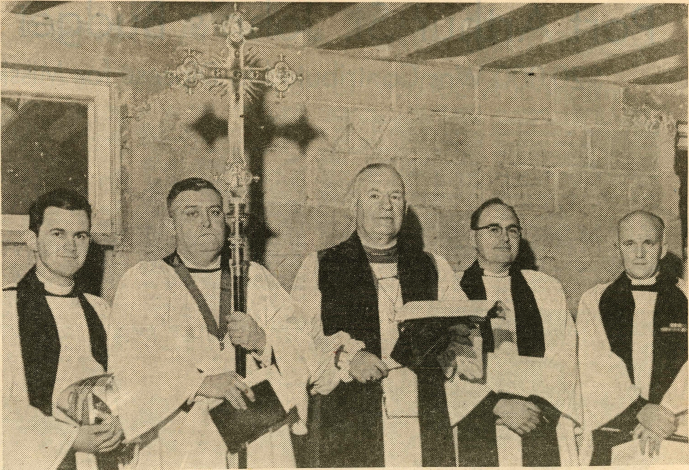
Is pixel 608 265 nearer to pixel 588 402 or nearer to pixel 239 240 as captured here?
pixel 588 402

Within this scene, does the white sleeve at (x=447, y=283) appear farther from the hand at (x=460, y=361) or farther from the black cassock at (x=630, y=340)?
the black cassock at (x=630, y=340)

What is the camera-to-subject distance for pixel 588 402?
4.58m

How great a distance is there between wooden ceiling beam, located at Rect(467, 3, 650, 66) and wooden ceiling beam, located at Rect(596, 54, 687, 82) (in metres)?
0.31

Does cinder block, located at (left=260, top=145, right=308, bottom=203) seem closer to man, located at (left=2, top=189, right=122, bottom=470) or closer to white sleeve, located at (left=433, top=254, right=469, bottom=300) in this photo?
white sleeve, located at (left=433, top=254, right=469, bottom=300)

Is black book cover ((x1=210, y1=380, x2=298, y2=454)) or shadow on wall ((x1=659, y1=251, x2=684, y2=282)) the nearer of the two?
black book cover ((x1=210, y1=380, x2=298, y2=454))

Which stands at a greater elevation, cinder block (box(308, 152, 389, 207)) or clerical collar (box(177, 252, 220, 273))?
cinder block (box(308, 152, 389, 207))

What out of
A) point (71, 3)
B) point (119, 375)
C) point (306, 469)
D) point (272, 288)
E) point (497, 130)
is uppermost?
point (71, 3)

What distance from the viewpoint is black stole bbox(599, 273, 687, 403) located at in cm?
461

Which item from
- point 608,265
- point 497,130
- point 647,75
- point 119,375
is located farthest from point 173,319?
point 647,75

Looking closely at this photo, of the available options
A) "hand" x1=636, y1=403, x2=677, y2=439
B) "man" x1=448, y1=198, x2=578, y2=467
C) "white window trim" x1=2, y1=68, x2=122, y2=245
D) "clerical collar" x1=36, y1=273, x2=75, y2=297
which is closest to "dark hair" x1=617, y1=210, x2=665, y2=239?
"man" x1=448, y1=198, x2=578, y2=467

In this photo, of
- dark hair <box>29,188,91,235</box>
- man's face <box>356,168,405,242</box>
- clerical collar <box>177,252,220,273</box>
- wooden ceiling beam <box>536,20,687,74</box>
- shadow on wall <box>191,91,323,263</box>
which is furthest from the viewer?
wooden ceiling beam <box>536,20,687,74</box>

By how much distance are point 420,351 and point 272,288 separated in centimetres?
71

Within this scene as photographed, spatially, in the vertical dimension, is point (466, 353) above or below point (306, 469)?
above

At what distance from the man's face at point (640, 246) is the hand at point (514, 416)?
2.86ft
